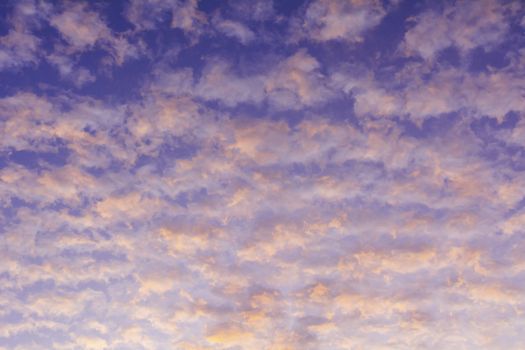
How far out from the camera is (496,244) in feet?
51.3

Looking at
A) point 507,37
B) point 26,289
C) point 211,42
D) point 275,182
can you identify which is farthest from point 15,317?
point 507,37

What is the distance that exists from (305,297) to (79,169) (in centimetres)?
946

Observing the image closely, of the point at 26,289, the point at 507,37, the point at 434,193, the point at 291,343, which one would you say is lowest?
the point at 291,343

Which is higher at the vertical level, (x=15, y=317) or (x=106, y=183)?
(x=106, y=183)

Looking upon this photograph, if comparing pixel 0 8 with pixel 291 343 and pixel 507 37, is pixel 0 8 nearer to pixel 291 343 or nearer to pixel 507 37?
pixel 507 37

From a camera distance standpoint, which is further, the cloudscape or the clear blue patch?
the clear blue patch

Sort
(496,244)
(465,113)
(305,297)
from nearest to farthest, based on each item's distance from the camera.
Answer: (465,113), (496,244), (305,297)

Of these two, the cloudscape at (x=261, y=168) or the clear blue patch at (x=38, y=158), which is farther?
the clear blue patch at (x=38, y=158)

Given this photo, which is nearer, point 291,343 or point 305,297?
point 305,297

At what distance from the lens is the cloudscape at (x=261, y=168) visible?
10.2 meters

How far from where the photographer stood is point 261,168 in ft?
42.8

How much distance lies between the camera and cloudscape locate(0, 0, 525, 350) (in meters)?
10.2

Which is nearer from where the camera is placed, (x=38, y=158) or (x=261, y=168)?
(x=38, y=158)

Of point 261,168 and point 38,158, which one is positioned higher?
point 38,158
